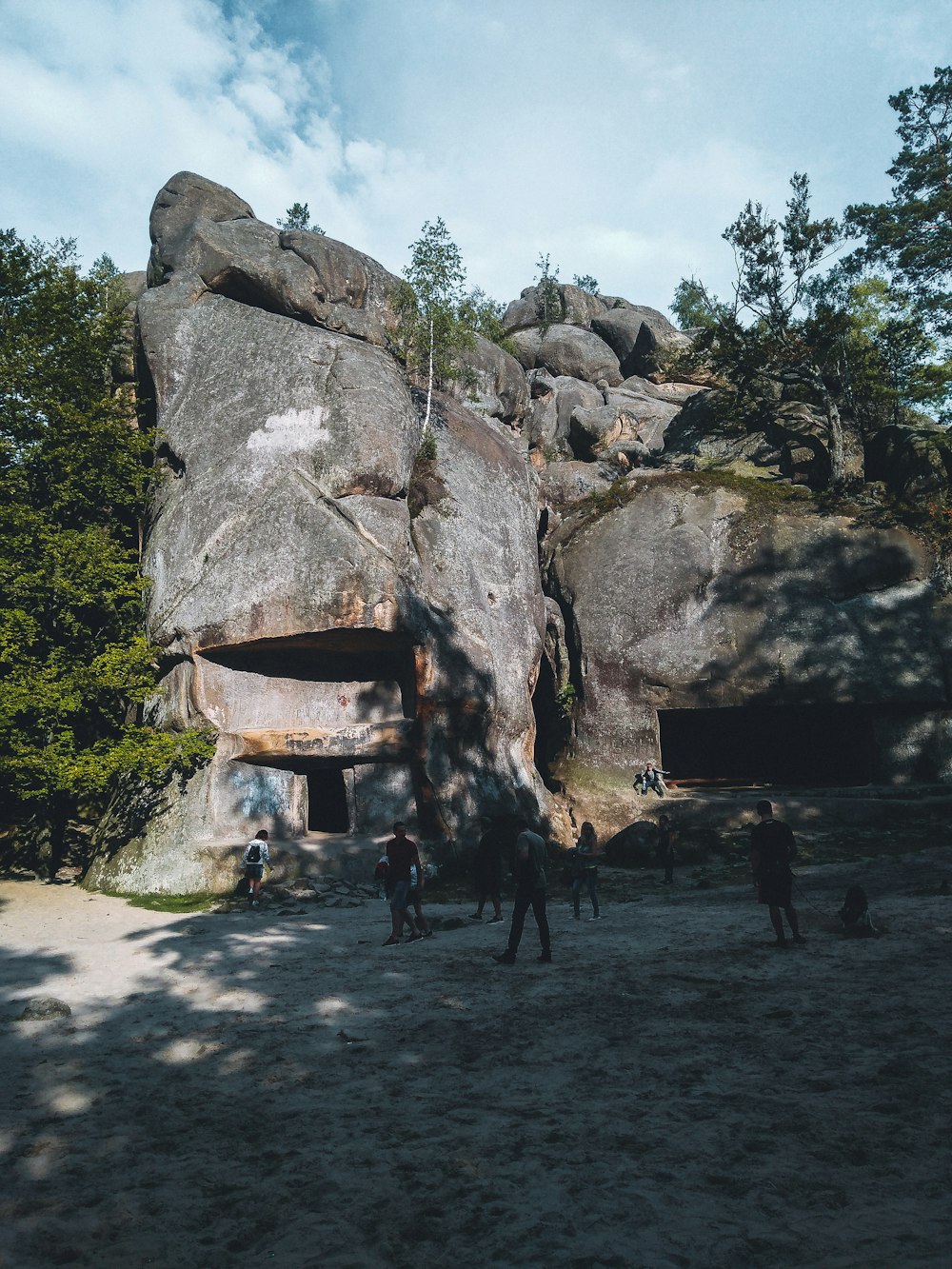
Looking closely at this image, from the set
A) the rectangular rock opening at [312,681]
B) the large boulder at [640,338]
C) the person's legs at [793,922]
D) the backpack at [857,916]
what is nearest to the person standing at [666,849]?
the rectangular rock opening at [312,681]

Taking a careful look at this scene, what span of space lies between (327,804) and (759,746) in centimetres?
1424

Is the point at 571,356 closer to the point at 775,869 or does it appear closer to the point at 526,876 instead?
the point at 775,869

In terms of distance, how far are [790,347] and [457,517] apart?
14171 mm

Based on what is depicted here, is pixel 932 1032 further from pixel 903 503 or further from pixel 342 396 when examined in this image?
pixel 903 503

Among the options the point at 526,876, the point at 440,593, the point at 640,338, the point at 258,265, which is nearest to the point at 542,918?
the point at 526,876

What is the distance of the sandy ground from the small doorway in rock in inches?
520

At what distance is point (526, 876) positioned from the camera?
930 centimetres

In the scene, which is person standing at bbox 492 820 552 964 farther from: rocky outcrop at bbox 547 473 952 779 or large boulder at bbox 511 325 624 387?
large boulder at bbox 511 325 624 387

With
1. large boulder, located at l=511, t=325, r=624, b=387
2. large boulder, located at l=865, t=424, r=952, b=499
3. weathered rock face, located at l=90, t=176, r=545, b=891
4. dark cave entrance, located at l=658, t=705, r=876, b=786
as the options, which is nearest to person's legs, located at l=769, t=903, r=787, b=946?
weathered rock face, located at l=90, t=176, r=545, b=891

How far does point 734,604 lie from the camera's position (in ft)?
75.2

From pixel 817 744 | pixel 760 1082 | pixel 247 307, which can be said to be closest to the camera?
pixel 760 1082

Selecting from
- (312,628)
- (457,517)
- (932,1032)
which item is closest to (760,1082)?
(932,1032)

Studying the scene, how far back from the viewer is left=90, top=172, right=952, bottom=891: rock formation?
59.7ft

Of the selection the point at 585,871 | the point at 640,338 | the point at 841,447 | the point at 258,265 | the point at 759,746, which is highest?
the point at 640,338
